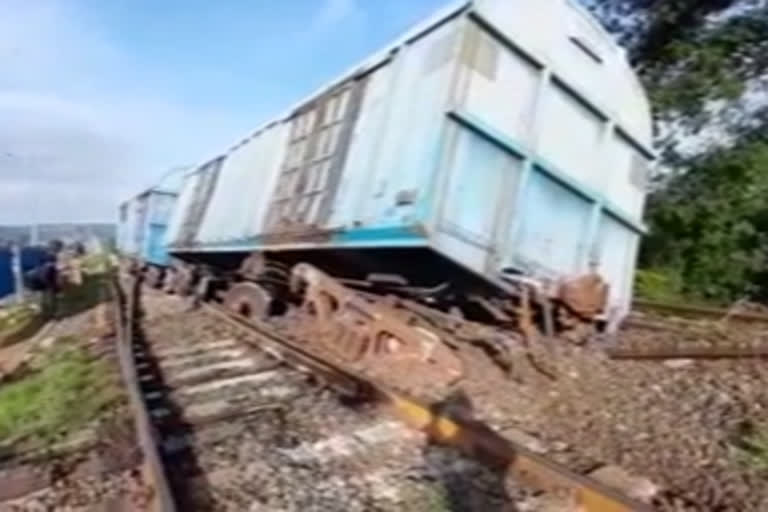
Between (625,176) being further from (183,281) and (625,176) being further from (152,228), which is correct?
(152,228)

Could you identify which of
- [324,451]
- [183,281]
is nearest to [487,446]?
[324,451]

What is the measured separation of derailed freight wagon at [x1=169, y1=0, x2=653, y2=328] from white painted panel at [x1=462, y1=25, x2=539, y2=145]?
0.04 feet

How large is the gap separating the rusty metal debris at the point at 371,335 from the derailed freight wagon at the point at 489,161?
365 millimetres

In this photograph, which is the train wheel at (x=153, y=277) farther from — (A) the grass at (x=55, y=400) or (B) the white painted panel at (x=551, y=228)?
(B) the white painted panel at (x=551, y=228)

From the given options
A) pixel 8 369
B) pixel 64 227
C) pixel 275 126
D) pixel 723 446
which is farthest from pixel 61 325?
pixel 64 227

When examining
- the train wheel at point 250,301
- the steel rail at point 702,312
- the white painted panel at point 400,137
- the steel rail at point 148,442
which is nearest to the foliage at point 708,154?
the steel rail at point 702,312

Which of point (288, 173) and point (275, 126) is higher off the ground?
point (275, 126)

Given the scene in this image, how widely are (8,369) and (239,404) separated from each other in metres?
5.18

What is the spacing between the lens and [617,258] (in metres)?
7.19

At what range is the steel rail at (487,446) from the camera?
10.8 feet

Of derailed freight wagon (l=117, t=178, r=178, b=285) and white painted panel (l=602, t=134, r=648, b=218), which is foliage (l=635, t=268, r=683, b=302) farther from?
derailed freight wagon (l=117, t=178, r=178, b=285)

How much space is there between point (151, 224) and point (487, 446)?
63.7 ft

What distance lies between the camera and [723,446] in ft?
13.3

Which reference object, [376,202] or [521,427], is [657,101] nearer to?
[376,202]
